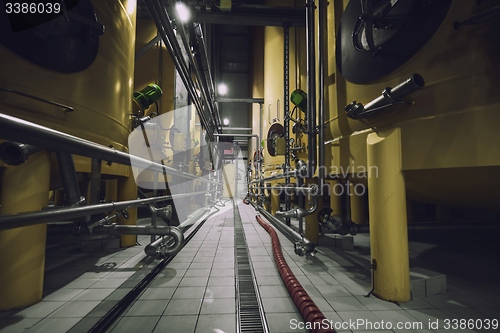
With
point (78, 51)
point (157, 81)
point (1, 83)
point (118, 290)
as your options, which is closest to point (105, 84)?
point (78, 51)

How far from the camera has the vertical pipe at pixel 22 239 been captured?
124 centimetres

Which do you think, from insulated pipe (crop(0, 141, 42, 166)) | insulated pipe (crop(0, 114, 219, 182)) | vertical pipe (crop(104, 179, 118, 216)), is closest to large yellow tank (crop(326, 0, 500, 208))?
insulated pipe (crop(0, 114, 219, 182))

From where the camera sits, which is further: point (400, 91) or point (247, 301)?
point (247, 301)

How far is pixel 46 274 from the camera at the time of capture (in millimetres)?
1806

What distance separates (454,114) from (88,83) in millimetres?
2378

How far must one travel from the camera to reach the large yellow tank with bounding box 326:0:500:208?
1093 millimetres

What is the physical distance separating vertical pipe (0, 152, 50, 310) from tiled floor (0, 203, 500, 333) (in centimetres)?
11

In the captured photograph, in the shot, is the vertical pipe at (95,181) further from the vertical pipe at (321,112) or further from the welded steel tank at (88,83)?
the vertical pipe at (321,112)

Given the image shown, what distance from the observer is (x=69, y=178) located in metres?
1.02

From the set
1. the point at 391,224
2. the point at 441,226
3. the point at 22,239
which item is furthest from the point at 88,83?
the point at 441,226

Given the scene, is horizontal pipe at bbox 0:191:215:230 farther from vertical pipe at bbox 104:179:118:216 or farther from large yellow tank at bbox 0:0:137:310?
vertical pipe at bbox 104:179:118:216

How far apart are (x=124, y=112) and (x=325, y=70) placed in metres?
2.02

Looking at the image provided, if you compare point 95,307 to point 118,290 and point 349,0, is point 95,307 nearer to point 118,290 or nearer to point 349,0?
point 118,290

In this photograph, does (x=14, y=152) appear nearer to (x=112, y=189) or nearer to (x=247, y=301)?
(x=247, y=301)
